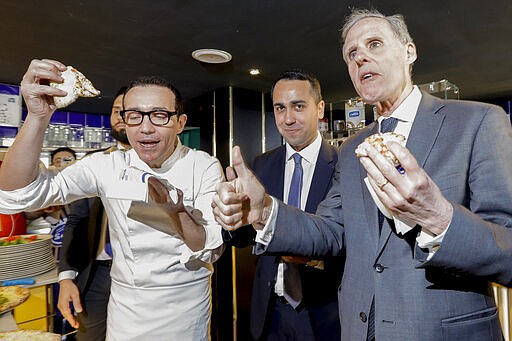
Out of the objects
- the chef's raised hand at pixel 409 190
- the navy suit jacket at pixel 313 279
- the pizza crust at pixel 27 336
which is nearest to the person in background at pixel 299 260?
the navy suit jacket at pixel 313 279

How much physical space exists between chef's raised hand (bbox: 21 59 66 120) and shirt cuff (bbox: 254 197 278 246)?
2.64ft

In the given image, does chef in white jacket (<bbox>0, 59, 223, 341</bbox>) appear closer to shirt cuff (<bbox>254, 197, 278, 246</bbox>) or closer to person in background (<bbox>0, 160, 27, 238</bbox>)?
shirt cuff (<bbox>254, 197, 278, 246</bbox>)

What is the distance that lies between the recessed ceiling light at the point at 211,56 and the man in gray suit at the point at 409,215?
2.56 m

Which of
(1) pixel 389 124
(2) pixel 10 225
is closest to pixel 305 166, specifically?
(1) pixel 389 124

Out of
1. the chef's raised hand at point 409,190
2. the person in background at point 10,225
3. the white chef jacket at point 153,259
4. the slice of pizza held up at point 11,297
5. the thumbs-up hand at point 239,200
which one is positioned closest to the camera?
the chef's raised hand at point 409,190

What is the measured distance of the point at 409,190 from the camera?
672 mm

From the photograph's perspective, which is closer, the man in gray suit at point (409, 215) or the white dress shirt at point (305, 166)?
the man in gray suit at point (409, 215)

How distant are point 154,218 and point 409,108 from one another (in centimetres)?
111

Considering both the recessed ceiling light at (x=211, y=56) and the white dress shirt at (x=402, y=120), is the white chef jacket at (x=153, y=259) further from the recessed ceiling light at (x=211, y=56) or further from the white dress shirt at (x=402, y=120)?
the recessed ceiling light at (x=211, y=56)

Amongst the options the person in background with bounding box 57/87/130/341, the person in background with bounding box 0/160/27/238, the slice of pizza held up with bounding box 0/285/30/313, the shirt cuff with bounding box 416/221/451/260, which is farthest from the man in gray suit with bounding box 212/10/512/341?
the person in background with bounding box 0/160/27/238

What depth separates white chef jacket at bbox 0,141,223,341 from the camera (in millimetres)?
1361

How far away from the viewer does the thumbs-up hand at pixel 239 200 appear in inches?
35.2

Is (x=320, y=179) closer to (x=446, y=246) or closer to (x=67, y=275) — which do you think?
(x=446, y=246)

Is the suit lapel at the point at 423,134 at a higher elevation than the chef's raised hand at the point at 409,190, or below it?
higher
